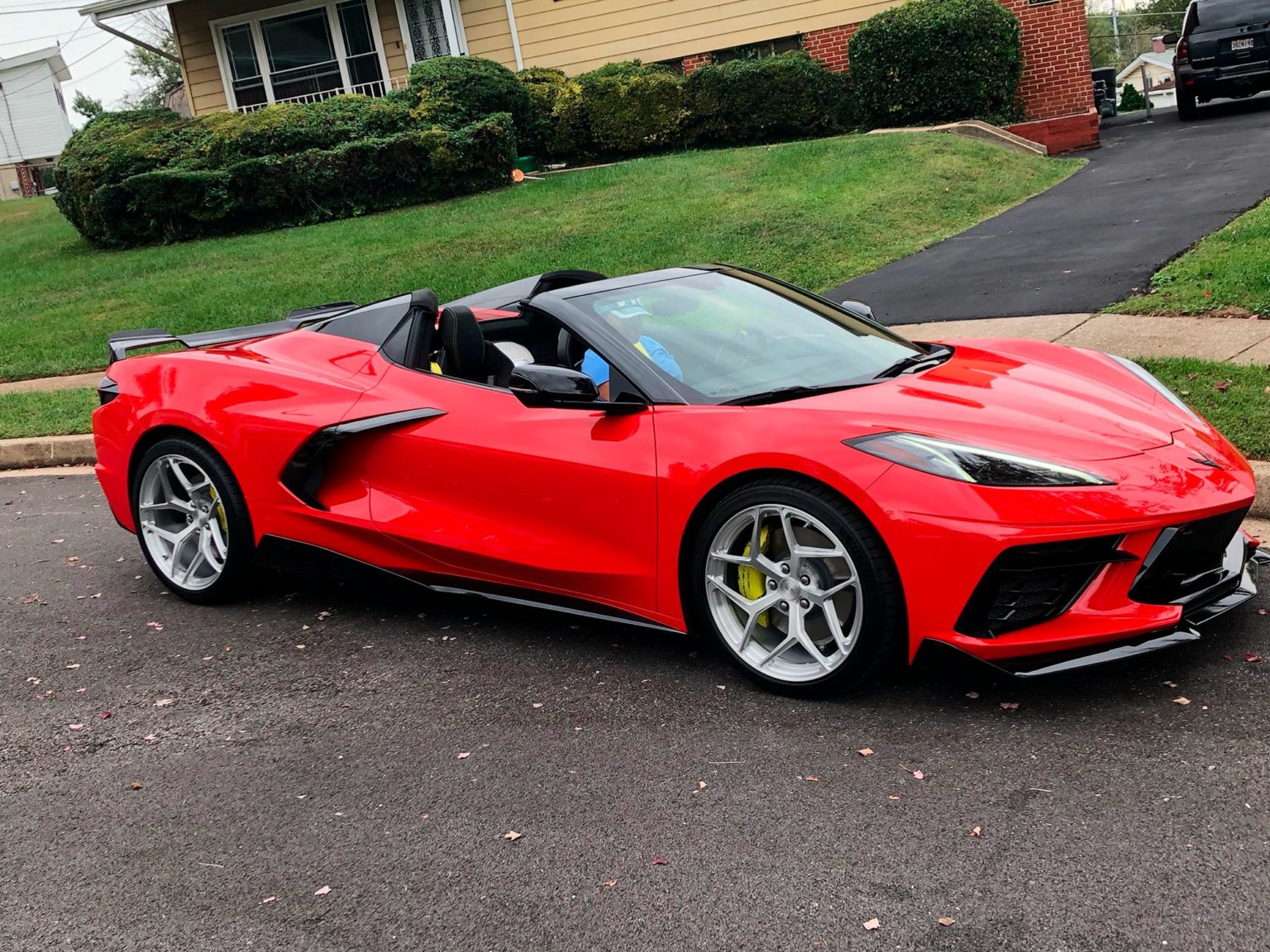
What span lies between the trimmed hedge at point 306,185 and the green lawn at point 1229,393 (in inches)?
507

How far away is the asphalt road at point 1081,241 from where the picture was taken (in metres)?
9.49

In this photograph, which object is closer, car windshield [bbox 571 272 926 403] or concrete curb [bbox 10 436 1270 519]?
car windshield [bbox 571 272 926 403]

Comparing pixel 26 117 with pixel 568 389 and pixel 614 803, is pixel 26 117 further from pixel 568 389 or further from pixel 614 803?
pixel 614 803

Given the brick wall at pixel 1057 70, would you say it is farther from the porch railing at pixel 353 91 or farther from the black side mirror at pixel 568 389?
the black side mirror at pixel 568 389

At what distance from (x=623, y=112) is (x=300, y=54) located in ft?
24.9

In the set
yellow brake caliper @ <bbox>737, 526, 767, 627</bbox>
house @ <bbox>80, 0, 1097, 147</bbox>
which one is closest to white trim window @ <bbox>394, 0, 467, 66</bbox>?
house @ <bbox>80, 0, 1097, 147</bbox>

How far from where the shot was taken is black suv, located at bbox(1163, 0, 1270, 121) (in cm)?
1955

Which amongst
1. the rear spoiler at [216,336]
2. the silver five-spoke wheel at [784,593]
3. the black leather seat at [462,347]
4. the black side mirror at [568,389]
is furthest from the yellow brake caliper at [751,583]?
the rear spoiler at [216,336]

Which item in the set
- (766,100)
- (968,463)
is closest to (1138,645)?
(968,463)

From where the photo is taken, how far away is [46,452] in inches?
364

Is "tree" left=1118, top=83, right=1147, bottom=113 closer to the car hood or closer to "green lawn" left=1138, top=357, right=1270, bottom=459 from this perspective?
"green lawn" left=1138, top=357, right=1270, bottom=459

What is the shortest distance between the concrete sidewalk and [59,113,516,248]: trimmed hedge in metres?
10.6

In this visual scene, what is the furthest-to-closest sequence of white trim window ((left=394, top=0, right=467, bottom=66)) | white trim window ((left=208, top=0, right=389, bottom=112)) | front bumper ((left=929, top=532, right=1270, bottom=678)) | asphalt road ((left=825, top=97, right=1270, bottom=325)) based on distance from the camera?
white trim window ((left=208, top=0, right=389, bottom=112)) < white trim window ((left=394, top=0, right=467, bottom=66)) < asphalt road ((left=825, top=97, right=1270, bottom=325)) < front bumper ((left=929, top=532, right=1270, bottom=678))

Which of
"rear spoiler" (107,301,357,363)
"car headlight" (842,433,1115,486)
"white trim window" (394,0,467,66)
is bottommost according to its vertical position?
"car headlight" (842,433,1115,486)
